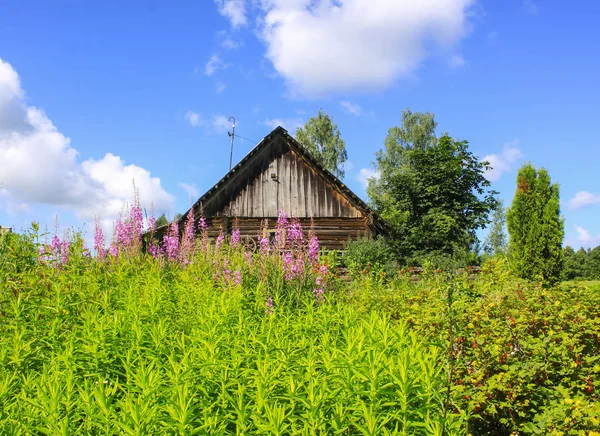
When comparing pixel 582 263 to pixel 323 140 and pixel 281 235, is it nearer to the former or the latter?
pixel 323 140

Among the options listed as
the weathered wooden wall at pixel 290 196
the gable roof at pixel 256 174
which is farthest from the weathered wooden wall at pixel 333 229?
the gable roof at pixel 256 174

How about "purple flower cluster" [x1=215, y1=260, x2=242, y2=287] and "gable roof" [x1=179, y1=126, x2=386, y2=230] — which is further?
"gable roof" [x1=179, y1=126, x2=386, y2=230]

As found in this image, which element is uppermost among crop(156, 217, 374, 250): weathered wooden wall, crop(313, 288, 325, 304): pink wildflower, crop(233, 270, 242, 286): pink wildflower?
crop(156, 217, 374, 250): weathered wooden wall

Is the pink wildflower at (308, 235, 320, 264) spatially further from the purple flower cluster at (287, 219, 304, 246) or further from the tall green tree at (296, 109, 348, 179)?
the tall green tree at (296, 109, 348, 179)

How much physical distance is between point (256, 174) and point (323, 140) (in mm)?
21372

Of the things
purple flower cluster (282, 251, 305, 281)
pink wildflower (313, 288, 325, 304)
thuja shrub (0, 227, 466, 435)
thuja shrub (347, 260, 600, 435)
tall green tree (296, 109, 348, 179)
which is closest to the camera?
thuja shrub (0, 227, 466, 435)

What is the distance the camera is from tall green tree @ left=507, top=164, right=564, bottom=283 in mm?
19969

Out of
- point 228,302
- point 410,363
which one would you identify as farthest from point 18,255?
point 410,363

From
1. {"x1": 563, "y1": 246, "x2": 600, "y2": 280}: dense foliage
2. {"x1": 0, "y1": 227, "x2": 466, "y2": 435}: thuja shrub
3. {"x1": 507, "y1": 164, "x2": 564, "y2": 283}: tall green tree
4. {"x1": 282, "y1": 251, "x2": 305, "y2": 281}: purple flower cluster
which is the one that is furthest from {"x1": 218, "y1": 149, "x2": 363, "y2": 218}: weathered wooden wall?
{"x1": 563, "y1": 246, "x2": 600, "y2": 280}: dense foliage

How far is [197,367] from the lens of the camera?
3.09 m

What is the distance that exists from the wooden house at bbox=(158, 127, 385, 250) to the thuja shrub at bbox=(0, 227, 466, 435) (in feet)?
45.9

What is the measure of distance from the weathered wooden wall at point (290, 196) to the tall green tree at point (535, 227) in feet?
23.1

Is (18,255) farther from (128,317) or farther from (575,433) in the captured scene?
(575,433)

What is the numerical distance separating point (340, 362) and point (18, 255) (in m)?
4.70
